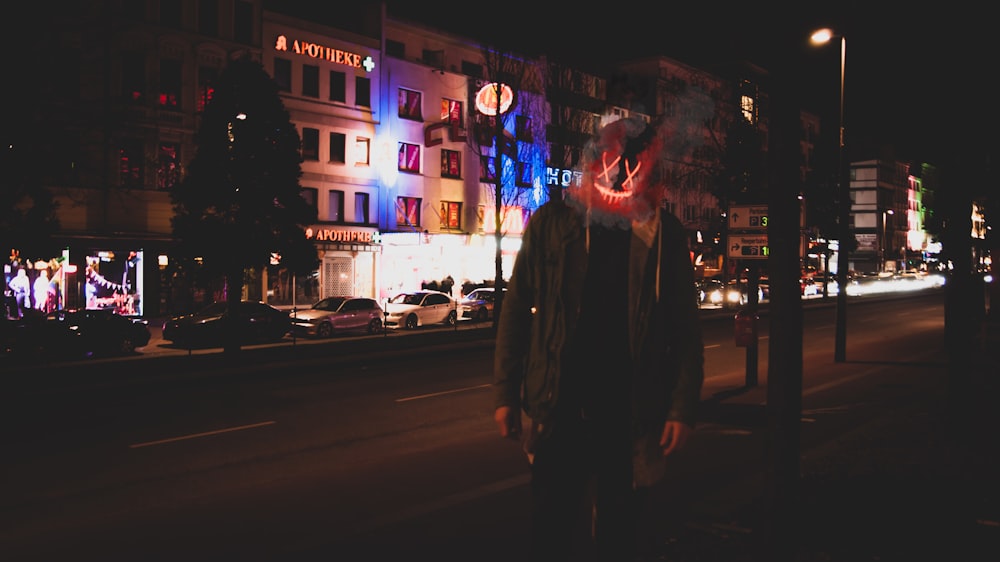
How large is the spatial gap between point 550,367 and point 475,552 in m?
2.77

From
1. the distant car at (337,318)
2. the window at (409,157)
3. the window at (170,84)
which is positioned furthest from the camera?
the window at (409,157)

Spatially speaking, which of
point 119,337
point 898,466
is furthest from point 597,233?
point 119,337

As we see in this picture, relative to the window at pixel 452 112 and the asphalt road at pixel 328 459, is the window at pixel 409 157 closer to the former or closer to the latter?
the window at pixel 452 112

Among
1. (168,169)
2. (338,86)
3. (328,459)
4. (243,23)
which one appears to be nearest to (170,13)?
(243,23)

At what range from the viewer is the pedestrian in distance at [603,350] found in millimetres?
3340

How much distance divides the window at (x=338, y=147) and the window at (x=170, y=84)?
8.61 m

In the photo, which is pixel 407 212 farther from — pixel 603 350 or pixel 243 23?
pixel 603 350

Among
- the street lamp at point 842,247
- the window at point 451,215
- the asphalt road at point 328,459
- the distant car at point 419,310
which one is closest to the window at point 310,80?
the window at point 451,215

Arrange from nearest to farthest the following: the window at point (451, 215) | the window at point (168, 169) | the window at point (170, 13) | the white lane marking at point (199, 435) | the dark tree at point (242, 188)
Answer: the white lane marking at point (199, 435) → the dark tree at point (242, 188) → the window at point (168, 169) → the window at point (170, 13) → the window at point (451, 215)

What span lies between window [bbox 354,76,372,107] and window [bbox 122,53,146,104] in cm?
1132

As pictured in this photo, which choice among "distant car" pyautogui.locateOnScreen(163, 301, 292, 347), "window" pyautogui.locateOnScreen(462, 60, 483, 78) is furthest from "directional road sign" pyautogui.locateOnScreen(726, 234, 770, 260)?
"window" pyautogui.locateOnScreen(462, 60, 483, 78)

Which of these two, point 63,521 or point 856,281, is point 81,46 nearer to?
point 63,521

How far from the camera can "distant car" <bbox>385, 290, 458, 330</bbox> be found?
3119 cm

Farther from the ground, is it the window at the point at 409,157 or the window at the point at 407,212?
the window at the point at 409,157
